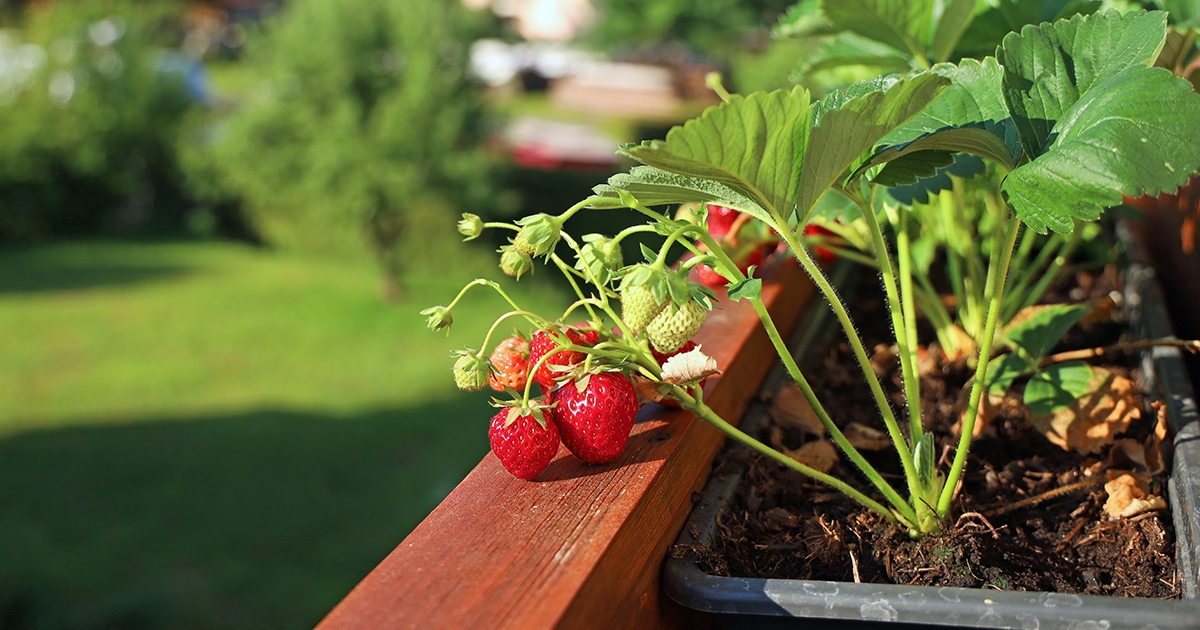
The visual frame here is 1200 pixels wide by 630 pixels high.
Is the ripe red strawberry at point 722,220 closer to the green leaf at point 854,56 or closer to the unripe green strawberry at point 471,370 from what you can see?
the green leaf at point 854,56

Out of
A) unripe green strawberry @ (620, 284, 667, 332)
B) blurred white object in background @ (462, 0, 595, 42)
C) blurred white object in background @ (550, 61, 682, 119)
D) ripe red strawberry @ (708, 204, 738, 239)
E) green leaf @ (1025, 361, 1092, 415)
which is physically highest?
unripe green strawberry @ (620, 284, 667, 332)

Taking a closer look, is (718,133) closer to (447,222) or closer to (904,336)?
(904,336)

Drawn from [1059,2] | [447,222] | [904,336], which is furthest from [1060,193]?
[447,222]

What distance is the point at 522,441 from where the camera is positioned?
77cm

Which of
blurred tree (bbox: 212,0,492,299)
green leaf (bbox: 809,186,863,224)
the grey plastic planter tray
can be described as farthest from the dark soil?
blurred tree (bbox: 212,0,492,299)

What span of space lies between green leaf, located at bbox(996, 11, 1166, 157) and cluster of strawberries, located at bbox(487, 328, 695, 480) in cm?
40

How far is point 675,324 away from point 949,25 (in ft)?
2.02

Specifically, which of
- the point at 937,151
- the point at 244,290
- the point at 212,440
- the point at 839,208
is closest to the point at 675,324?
the point at 937,151

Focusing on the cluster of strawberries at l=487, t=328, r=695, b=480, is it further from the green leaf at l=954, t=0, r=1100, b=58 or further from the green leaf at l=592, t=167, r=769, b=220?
the green leaf at l=954, t=0, r=1100, b=58

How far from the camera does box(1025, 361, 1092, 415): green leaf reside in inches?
42.5

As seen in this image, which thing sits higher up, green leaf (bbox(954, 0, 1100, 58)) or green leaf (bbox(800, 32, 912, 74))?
green leaf (bbox(954, 0, 1100, 58))

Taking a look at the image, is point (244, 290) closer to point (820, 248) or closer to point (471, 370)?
point (820, 248)

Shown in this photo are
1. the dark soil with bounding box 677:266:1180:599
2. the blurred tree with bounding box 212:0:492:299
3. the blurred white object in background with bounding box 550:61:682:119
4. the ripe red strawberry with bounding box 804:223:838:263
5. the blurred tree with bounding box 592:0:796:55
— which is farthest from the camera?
the blurred white object in background with bounding box 550:61:682:119

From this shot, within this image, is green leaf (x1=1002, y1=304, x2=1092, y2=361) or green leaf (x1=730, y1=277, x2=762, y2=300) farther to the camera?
green leaf (x1=1002, y1=304, x2=1092, y2=361)
